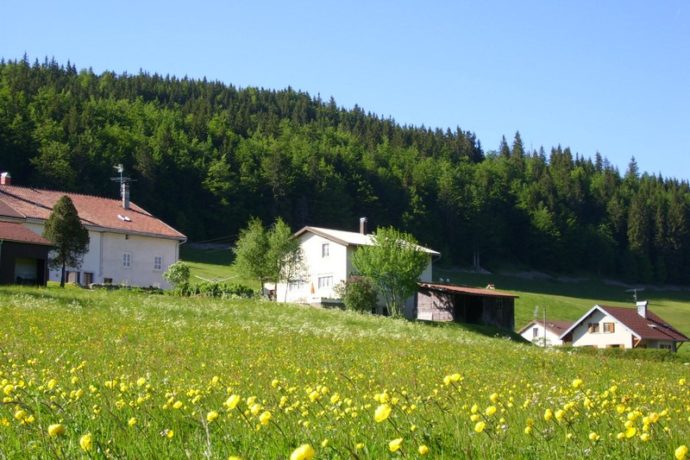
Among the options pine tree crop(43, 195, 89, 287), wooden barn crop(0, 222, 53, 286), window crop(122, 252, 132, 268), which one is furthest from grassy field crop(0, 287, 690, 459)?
window crop(122, 252, 132, 268)

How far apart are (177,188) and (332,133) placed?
7111 centimetres

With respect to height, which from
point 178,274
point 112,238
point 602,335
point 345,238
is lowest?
point 602,335

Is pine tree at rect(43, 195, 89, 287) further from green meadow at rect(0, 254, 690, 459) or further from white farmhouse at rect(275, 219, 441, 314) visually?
white farmhouse at rect(275, 219, 441, 314)

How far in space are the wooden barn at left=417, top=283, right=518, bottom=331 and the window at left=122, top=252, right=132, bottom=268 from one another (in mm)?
22439

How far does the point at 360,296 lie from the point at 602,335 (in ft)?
93.1

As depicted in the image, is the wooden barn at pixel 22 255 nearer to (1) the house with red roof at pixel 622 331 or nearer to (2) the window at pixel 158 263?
(2) the window at pixel 158 263

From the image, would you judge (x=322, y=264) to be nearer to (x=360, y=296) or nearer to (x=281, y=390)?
(x=360, y=296)

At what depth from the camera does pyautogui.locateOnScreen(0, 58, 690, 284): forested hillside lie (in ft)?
357

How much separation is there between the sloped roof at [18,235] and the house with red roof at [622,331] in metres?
45.5

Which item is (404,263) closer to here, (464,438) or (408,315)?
(408,315)

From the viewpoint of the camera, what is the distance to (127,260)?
5816cm

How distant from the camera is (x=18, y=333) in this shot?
66.7 feet

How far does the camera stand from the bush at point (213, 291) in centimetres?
4747

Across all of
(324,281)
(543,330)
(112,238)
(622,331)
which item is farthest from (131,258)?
(622,331)
